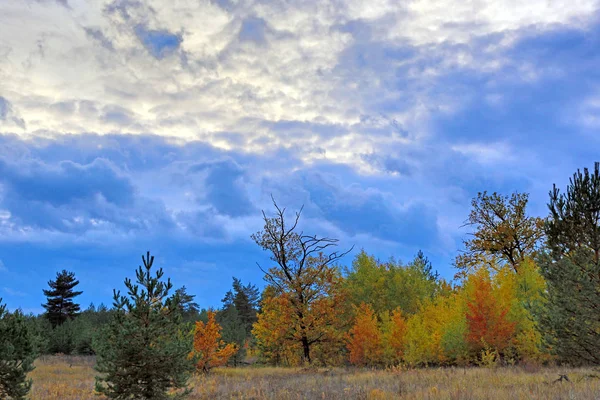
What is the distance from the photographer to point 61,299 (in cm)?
6519

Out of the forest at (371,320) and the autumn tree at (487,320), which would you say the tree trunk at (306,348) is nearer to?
the forest at (371,320)

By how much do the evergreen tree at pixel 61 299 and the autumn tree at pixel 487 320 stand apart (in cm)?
5669

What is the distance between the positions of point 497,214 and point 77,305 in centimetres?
5827

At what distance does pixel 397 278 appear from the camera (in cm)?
4359

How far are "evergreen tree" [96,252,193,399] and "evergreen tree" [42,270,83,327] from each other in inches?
2370

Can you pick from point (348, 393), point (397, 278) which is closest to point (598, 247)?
point (348, 393)

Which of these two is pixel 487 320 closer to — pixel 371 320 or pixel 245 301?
pixel 371 320

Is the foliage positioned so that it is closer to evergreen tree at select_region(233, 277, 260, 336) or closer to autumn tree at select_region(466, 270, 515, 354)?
autumn tree at select_region(466, 270, 515, 354)

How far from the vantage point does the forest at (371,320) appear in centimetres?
1134

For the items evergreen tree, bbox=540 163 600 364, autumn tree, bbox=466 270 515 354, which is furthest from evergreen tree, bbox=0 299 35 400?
autumn tree, bbox=466 270 515 354

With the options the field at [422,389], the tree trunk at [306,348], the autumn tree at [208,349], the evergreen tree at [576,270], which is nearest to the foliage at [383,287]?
the tree trunk at [306,348]

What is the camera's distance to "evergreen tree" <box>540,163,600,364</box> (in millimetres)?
13680

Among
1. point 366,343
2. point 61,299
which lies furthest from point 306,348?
point 61,299

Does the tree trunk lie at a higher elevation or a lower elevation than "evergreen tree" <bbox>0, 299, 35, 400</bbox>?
lower
